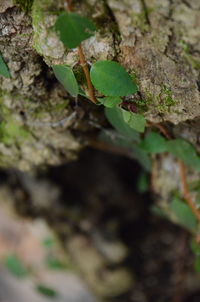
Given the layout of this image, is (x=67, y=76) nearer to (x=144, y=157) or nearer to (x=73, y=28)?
(x=73, y=28)

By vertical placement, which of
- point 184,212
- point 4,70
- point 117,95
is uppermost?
point 4,70

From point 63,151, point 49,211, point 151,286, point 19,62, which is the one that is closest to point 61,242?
point 49,211

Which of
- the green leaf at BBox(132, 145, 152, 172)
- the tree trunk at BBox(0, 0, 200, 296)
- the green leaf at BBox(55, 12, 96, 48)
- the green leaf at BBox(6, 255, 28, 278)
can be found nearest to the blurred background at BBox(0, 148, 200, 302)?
A: the green leaf at BBox(6, 255, 28, 278)

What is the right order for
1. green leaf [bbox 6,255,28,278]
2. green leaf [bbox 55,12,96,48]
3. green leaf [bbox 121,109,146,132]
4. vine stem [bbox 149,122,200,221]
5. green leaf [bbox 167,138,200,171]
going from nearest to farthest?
green leaf [bbox 55,12,96,48] < green leaf [bbox 121,109,146,132] < green leaf [bbox 167,138,200,171] < vine stem [bbox 149,122,200,221] < green leaf [bbox 6,255,28,278]

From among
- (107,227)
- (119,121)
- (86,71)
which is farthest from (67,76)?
(107,227)

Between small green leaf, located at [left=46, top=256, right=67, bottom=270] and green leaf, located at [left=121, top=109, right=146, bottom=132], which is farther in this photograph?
small green leaf, located at [left=46, top=256, right=67, bottom=270]

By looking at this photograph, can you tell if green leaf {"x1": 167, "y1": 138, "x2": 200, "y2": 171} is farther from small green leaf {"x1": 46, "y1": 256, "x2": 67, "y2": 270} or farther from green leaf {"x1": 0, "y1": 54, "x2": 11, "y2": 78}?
small green leaf {"x1": 46, "y1": 256, "x2": 67, "y2": 270}
